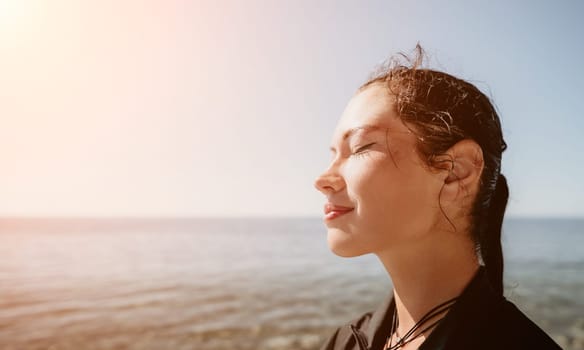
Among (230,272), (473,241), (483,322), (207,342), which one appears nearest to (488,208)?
(473,241)

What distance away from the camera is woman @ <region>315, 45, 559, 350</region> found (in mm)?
1795

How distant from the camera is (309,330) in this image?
10133 mm

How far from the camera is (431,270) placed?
6.23 ft

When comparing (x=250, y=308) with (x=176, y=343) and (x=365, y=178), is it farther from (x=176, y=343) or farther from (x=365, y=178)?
(x=365, y=178)

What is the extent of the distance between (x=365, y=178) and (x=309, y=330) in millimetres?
9115

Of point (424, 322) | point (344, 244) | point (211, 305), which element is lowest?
point (211, 305)

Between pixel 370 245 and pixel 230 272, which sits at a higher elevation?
pixel 370 245

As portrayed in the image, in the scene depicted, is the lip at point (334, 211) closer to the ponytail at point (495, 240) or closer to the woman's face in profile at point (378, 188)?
the woman's face in profile at point (378, 188)

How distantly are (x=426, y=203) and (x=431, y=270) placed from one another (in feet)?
1.03

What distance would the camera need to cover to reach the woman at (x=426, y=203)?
1.79m

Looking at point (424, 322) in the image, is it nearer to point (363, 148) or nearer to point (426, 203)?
point (426, 203)

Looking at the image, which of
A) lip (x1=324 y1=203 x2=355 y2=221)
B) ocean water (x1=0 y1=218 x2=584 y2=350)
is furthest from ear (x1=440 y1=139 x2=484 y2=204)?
ocean water (x1=0 y1=218 x2=584 y2=350)

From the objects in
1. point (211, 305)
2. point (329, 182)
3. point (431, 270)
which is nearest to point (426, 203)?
point (431, 270)

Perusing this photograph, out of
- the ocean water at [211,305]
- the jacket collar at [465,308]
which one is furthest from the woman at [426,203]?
the ocean water at [211,305]
